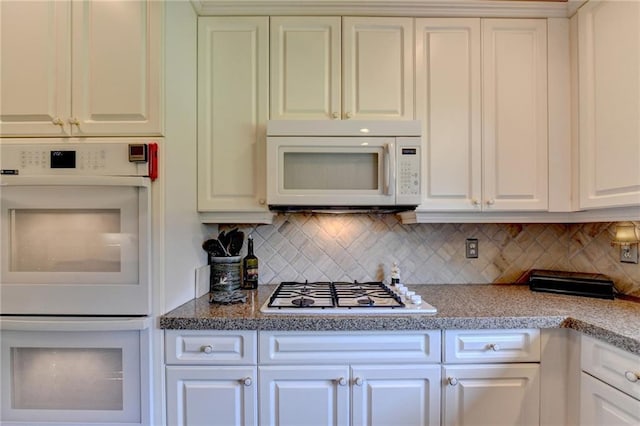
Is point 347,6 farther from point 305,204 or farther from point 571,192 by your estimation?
point 571,192

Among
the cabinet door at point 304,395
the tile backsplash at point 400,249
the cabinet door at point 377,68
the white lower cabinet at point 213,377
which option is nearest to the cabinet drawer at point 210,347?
the white lower cabinet at point 213,377

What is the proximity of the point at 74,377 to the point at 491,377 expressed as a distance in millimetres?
1645

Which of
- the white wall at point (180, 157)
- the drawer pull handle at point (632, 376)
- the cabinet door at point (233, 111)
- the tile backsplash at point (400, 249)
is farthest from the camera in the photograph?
the tile backsplash at point (400, 249)

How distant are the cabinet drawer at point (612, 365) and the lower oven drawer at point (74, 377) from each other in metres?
1.68

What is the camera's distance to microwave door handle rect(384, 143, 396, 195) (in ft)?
4.87

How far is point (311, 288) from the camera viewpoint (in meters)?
1.72

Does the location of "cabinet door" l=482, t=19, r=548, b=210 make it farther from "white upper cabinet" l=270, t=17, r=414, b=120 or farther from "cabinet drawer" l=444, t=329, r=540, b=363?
"cabinet drawer" l=444, t=329, r=540, b=363

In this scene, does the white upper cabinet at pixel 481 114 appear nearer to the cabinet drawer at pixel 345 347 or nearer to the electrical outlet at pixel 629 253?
the electrical outlet at pixel 629 253

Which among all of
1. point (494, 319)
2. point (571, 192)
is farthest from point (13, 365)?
point (571, 192)

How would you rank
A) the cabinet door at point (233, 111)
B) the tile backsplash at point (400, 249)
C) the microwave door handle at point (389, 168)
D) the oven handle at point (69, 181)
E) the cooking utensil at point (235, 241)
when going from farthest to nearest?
the tile backsplash at point (400, 249) < the cooking utensil at point (235, 241) < the cabinet door at point (233, 111) < the microwave door handle at point (389, 168) < the oven handle at point (69, 181)

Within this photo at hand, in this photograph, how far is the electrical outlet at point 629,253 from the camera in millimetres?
1546

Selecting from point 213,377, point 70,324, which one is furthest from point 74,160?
point 213,377

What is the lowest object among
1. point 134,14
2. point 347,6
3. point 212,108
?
point 212,108

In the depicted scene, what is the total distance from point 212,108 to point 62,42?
609mm
